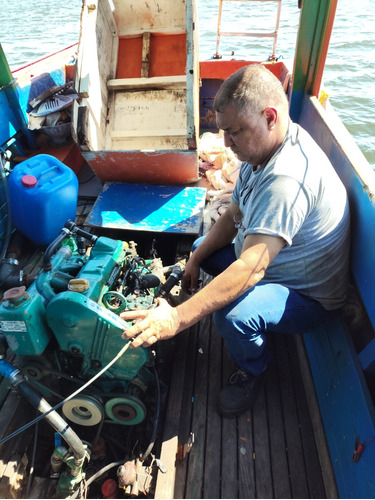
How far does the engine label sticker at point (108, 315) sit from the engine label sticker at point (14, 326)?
0.31 metres

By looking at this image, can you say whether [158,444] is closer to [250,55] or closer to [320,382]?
[320,382]

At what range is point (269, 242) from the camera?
4.95 feet

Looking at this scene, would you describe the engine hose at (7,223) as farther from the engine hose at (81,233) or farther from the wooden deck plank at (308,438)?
the wooden deck plank at (308,438)

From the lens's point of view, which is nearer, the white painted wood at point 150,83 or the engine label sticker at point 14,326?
the engine label sticker at point 14,326

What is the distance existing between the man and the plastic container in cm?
165

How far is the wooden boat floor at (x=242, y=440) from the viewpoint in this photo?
70.2 inches

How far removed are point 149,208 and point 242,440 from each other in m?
1.97

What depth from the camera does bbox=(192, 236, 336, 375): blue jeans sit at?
5.71ft

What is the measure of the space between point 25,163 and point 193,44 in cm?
175

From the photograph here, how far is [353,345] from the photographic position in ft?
5.65

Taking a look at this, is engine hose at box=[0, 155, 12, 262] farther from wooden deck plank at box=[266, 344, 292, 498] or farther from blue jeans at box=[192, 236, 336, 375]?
wooden deck plank at box=[266, 344, 292, 498]

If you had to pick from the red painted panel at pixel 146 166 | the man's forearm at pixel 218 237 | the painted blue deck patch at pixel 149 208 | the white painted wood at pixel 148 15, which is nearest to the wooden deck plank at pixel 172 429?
the man's forearm at pixel 218 237

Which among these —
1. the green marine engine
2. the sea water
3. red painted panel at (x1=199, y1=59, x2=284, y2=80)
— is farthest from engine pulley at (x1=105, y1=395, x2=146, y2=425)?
the sea water

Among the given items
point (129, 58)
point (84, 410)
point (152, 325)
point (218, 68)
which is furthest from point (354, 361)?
point (218, 68)
